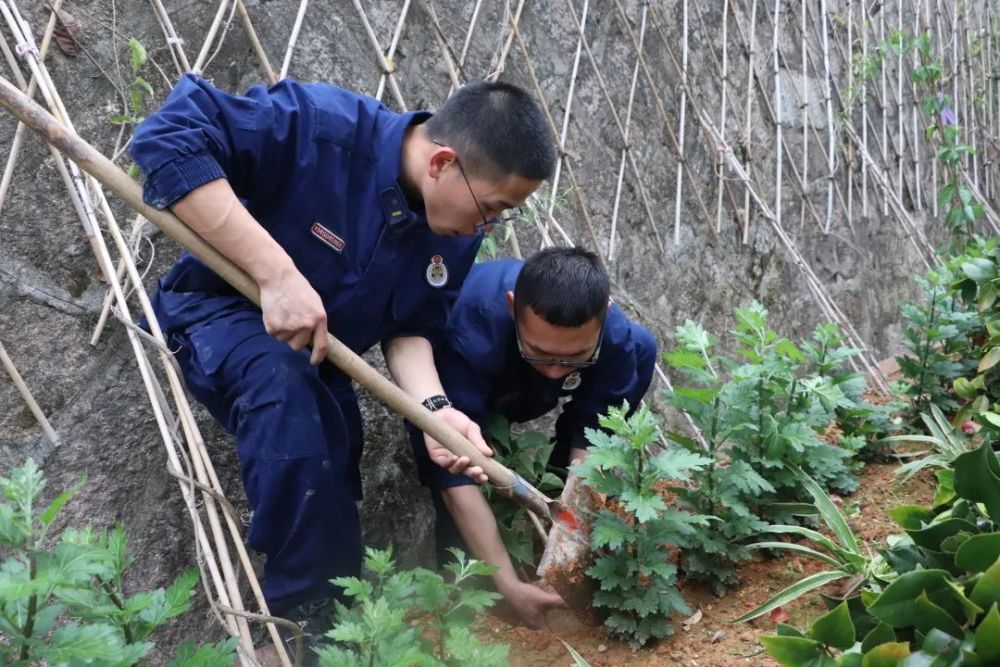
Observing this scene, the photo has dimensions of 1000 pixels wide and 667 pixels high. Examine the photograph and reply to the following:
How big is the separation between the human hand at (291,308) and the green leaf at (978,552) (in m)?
1.06

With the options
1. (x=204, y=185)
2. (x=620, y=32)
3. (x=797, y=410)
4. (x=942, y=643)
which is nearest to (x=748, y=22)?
(x=620, y=32)

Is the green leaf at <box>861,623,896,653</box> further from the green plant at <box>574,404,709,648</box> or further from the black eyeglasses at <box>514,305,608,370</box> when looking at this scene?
the black eyeglasses at <box>514,305,608,370</box>

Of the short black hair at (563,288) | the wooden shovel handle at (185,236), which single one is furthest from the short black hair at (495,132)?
the wooden shovel handle at (185,236)

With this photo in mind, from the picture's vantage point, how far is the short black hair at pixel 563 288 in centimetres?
193

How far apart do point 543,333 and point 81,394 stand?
1.08 m

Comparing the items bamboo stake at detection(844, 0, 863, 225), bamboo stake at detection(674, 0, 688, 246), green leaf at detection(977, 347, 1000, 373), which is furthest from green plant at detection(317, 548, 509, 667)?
bamboo stake at detection(844, 0, 863, 225)

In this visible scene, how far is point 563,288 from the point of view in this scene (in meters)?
1.94

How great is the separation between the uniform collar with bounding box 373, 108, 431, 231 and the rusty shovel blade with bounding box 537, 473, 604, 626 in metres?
0.67

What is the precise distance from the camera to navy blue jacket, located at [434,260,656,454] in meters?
2.13

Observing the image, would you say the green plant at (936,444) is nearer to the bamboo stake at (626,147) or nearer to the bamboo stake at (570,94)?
the bamboo stake at (626,147)

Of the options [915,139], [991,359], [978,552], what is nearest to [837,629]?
[978,552]

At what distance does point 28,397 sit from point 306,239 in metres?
0.71

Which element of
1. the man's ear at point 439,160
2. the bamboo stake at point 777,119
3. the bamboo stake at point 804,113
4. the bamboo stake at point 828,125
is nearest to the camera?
the man's ear at point 439,160

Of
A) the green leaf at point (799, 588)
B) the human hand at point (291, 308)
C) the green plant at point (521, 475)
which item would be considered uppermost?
the human hand at point (291, 308)
